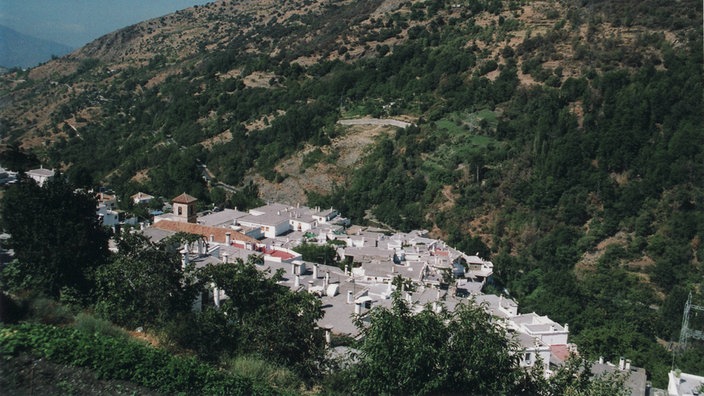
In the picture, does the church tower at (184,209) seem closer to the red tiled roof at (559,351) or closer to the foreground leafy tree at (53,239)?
the foreground leafy tree at (53,239)

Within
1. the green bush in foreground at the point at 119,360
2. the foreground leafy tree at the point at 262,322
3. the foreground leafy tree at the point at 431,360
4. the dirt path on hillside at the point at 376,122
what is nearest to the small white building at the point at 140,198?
the dirt path on hillside at the point at 376,122

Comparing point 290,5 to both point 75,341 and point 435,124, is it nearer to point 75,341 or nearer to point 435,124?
point 435,124

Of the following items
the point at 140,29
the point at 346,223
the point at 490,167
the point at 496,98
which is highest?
the point at 140,29

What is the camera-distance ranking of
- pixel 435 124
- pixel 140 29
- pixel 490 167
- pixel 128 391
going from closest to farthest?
pixel 128 391 < pixel 490 167 < pixel 435 124 < pixel 140 29

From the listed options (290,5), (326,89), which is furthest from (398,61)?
(290,5)

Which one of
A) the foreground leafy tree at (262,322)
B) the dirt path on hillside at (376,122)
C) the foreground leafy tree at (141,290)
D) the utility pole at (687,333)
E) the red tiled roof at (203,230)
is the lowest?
the utility pole at (687,333)

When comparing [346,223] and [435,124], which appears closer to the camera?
[346,223]

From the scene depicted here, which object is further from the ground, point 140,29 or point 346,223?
point 140,29

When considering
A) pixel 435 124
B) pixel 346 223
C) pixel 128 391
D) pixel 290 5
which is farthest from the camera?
pixel 290 5
